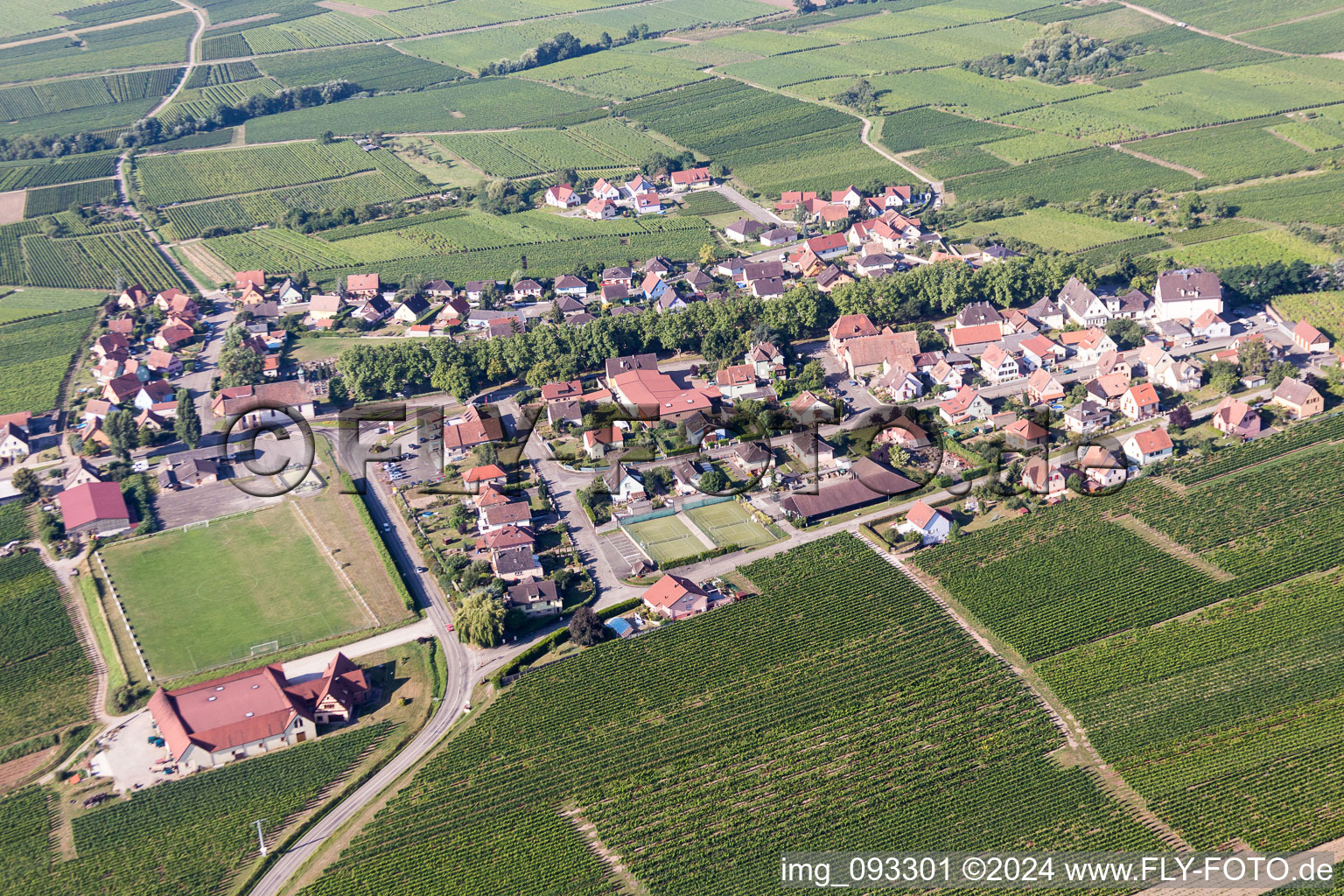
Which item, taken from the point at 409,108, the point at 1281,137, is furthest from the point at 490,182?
the point at 1281,137

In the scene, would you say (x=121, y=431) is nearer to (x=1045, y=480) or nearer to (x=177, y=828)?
(x=177, y=828)

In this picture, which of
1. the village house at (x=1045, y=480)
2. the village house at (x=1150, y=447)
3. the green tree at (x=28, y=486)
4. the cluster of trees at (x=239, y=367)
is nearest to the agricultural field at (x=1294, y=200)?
the village house at (x=1150, y=447)

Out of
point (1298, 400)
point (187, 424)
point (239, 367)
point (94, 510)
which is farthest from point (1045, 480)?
point (239, 367)

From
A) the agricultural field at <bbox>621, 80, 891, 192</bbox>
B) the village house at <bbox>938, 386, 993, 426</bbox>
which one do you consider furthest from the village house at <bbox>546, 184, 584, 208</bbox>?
the village house at <bbox>938, 386, 993, 426</bbox>

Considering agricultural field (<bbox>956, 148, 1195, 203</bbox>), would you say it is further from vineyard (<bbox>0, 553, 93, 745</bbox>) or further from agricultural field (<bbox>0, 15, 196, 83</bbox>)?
agricultural field (<bbox>0, 15, 196, 83</bbox>)

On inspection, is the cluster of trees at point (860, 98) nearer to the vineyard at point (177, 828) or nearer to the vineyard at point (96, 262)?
the vineyard at point (96, 262)

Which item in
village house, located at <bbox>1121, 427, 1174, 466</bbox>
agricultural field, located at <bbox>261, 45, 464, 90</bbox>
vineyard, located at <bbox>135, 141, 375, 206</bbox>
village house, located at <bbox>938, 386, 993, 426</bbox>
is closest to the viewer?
village house, located at <bbox>1121, 427, 1174, 466</bbox>

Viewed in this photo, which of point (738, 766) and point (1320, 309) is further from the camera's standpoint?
point (1320, 309)
